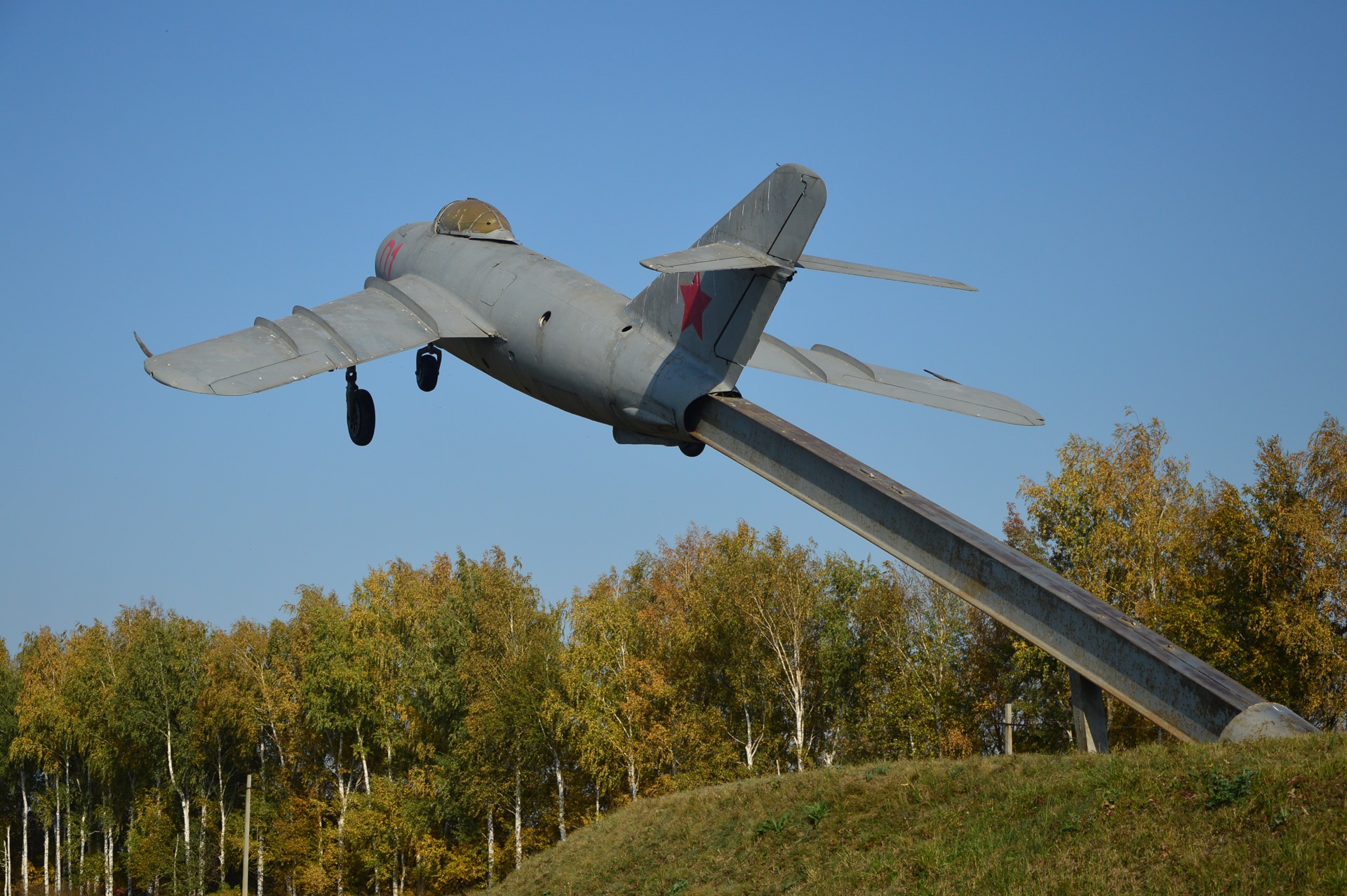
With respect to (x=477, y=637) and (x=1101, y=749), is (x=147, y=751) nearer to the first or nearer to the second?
(x=477, y=637)

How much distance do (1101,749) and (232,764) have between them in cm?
5055

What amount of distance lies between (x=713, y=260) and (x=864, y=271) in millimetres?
2222

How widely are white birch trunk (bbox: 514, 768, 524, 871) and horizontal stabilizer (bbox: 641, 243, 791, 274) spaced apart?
33.1 meters

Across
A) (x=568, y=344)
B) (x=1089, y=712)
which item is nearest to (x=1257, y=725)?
(x=1089, y=712)

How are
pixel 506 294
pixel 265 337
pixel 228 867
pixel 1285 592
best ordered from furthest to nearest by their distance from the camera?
pixel 228 867, pixel 1285 592, pixel 506 294, pixel 265 337

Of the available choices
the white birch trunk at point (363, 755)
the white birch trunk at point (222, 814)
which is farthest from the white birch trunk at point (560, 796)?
the white birch trunk at point (222, 814)

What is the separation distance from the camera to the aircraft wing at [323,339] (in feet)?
50.4

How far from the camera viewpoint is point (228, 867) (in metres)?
55.6

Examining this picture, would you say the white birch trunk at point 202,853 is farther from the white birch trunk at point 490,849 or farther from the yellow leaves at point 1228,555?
the yellow leaves at point 1228,555

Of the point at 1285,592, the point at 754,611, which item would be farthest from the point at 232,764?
the point at 1285,592

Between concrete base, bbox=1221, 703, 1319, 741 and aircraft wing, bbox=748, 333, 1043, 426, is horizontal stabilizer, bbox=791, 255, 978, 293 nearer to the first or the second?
aircraft wing, bbox=748, 333, 1043, 426

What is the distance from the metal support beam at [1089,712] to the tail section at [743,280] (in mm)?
5339

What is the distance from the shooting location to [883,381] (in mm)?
15867

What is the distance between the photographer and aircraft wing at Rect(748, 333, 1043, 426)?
49.3ft
